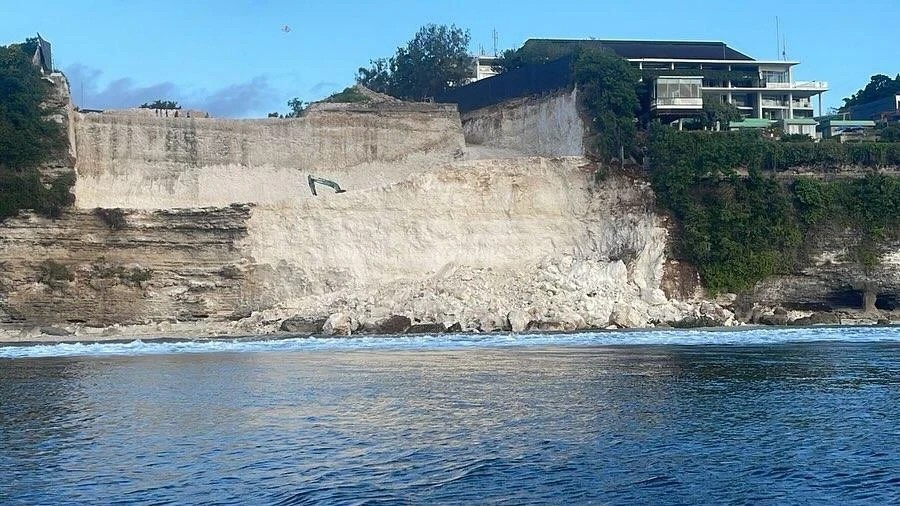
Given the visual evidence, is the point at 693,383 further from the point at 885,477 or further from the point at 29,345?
the point at 29,345

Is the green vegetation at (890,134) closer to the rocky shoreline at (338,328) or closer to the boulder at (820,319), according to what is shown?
the rocky shoreline at (338,328)

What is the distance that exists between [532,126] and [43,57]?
20.7m

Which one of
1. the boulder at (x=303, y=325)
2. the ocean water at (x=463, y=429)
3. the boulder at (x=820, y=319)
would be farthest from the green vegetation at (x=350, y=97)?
the ocean water at (x=463, y=429)

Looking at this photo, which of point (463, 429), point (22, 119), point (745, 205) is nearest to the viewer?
point (463, 429)

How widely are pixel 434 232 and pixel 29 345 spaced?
48.5 feet

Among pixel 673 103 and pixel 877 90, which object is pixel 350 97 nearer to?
pixel 673 103

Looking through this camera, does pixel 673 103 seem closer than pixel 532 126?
Yes

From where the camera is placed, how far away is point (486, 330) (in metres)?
33.5

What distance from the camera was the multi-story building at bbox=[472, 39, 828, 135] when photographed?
57.2 m

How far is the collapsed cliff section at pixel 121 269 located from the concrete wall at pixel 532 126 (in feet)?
45.6

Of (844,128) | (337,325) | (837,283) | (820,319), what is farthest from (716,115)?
(337,325)

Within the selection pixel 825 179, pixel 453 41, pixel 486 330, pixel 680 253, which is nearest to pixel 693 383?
pixel 486 330

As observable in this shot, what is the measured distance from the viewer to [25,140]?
37.9m

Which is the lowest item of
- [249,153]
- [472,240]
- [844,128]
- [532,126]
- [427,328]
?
[427,328]
